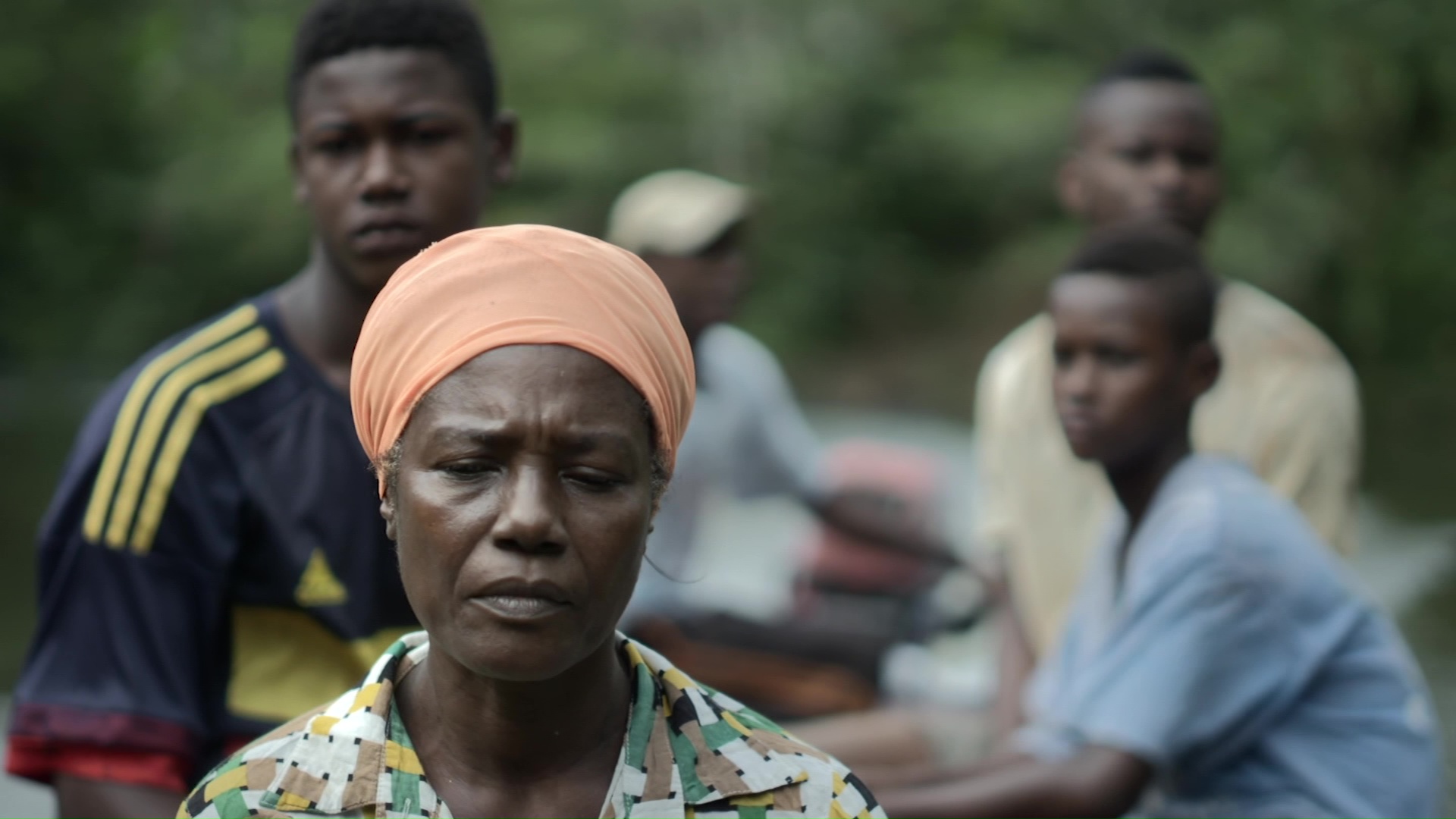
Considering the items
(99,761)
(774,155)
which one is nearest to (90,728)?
(99,761)

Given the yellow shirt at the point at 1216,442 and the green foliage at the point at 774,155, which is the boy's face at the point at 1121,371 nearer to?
the yellow shirt at the point at 1216,442

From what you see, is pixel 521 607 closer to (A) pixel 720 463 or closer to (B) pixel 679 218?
(B) pixel 679 218

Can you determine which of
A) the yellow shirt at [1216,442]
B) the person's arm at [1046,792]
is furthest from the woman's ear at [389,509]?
the yellow shirt at [1216,442]

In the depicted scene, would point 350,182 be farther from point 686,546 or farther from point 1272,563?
point 686,546

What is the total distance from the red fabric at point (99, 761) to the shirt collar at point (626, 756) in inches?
31.2

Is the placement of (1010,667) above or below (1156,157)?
below

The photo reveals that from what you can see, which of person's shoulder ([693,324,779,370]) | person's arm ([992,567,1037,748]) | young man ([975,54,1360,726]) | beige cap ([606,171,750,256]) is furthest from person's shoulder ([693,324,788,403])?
person's arm ([992,567,1037,748])

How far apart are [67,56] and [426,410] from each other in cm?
1194

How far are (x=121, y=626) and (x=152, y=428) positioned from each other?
306 millimetres

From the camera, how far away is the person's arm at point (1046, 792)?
9.61 ft

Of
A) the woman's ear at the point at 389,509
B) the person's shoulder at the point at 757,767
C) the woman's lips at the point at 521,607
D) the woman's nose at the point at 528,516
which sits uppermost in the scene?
the woman's nose at the point at 528,516

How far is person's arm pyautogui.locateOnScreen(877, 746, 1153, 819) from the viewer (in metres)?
2.93

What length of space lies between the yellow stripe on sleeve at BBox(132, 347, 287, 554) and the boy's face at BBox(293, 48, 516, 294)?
265mm

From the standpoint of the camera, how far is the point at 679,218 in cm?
464
